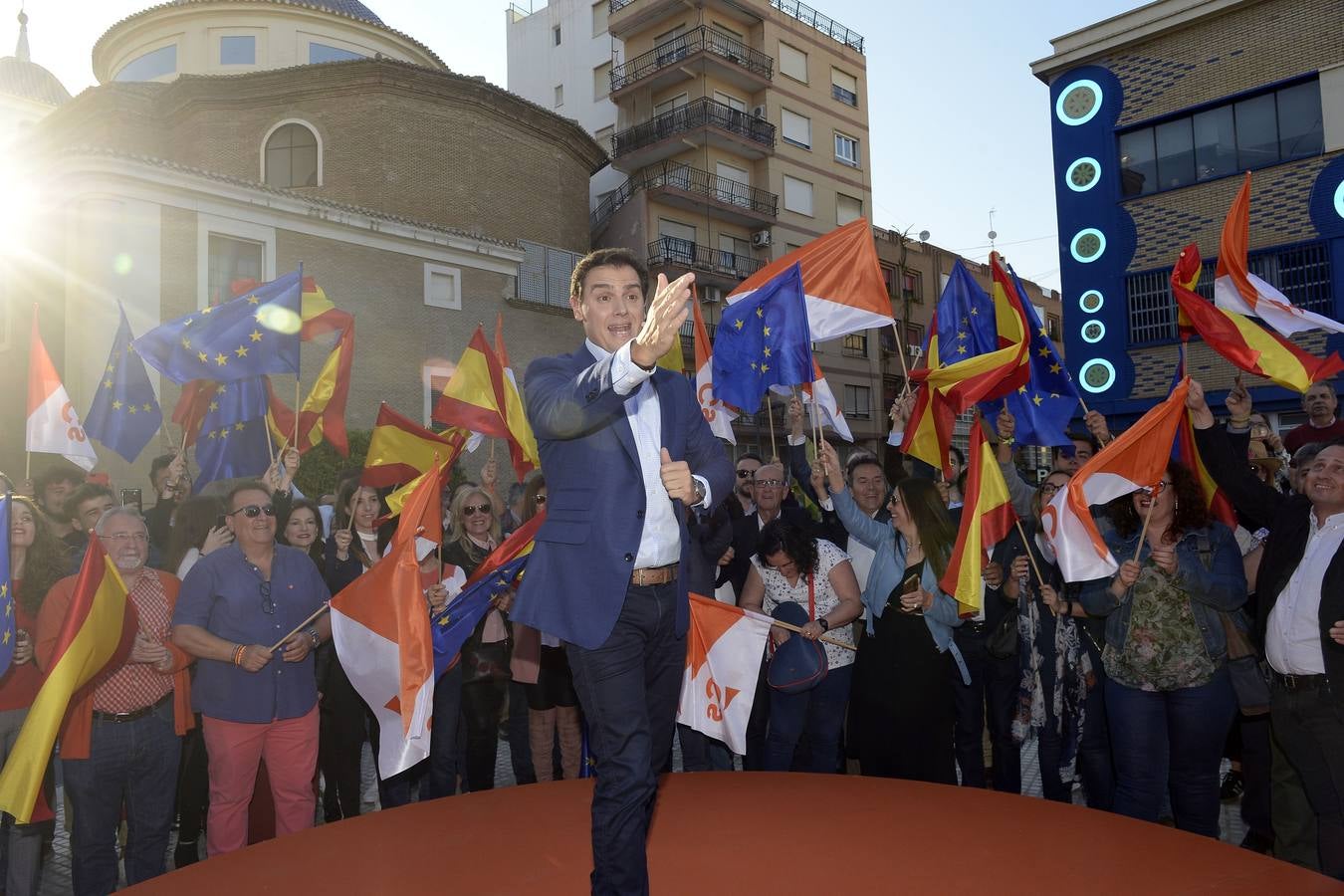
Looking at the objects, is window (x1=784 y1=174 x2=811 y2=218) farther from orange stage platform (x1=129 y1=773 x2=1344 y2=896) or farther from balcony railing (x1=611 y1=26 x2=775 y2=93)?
orange stage platform (x1=129 y1=773 x2=1344 y2=896)

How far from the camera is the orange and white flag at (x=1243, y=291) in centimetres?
592

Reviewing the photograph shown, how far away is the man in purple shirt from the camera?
4.55 meters

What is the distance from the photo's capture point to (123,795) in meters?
4.44

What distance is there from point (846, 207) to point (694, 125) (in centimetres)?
824

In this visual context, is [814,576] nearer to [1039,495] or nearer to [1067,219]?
[1039,495]

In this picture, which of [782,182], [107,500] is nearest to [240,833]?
[107,500]

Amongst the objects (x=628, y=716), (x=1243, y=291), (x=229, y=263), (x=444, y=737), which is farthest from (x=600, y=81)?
(x=628, y=716)

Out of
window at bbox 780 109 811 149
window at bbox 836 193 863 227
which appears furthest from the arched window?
window at bbox 836 193 863 227

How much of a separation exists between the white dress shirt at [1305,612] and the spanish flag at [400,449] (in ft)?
16.6

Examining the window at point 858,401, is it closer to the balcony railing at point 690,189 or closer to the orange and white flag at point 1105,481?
the balcony railing at point 690,189

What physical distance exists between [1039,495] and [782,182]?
30760mm

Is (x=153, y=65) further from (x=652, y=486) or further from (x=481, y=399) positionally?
(x=652, y=486)

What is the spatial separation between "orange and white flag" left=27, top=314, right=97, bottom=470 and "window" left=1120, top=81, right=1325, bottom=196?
18289 mm

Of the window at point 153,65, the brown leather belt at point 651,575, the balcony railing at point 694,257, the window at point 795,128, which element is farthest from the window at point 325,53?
the brown leather belt at point 651,575
